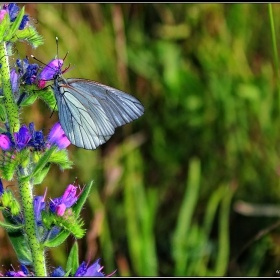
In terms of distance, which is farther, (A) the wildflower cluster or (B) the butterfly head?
(B) the butterfly head

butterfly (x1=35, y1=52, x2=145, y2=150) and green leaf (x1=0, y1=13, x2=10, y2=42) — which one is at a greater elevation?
green leaf (x1=0, y1=13, x2=10, y2=42)

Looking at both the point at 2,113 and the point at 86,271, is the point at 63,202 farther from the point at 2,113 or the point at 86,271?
the point at 2,113

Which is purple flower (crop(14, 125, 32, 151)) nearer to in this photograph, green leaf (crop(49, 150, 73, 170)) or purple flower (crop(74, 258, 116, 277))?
green leaf (crop(49, 150, 73, 170))

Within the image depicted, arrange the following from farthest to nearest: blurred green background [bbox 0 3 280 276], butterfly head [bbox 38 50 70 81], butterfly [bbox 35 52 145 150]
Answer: blurred green background [bbox 0 3 280 276] < butterfly [bbox 35 52 145 150] < butterfly head [bbox 38 50 70 81]

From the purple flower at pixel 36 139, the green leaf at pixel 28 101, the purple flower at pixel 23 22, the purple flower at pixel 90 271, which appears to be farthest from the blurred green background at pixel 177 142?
the purple flower at pixel 23 22

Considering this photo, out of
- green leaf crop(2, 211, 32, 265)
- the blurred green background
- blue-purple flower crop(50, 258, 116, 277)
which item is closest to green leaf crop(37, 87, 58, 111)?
green leaf crop(2, 211, 32, 265)

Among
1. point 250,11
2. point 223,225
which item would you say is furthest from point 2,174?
point 250,11

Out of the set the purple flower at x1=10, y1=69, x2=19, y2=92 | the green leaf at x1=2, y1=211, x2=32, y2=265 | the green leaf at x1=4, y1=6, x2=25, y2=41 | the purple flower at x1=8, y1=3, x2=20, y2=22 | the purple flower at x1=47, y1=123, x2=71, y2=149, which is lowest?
the green leaf at x1=2, y1=211, x2=32, y2=265
